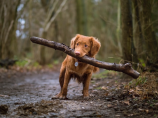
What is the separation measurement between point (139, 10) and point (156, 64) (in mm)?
1940

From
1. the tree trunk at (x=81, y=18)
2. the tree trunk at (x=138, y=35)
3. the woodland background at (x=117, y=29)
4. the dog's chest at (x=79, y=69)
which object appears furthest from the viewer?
the tree trunk at (x=81, y=18)

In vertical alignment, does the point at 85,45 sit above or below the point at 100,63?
above

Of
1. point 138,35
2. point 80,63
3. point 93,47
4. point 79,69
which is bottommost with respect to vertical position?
point 79,69

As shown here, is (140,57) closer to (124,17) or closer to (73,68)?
(124,17)

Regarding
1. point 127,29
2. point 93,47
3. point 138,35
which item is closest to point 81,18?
point 138,35

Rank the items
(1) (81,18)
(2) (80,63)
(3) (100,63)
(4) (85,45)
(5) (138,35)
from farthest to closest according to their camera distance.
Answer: (1) (81,18) → (5) (138,35) → (2) (80,63) → (4) (85,45) → (3) (100,63)

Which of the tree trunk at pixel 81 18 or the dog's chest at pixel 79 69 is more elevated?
the tree trunk at pixel 81 18

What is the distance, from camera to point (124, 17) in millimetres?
6371

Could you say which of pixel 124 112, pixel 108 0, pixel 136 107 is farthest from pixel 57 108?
pixel 108 0

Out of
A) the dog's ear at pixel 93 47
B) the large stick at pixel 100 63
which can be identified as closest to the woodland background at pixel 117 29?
the dog's ear at pixel 93 47

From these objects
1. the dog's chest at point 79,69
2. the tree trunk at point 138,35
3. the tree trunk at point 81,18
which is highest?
the tree trunk at point 81,18

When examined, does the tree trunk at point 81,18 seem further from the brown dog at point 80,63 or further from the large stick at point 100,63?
the large stick at point 100,63

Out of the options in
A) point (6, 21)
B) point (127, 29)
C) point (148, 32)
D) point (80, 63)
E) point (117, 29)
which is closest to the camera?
point (80, 63)

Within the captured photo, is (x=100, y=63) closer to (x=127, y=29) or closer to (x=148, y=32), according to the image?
(x=127, y=29)
